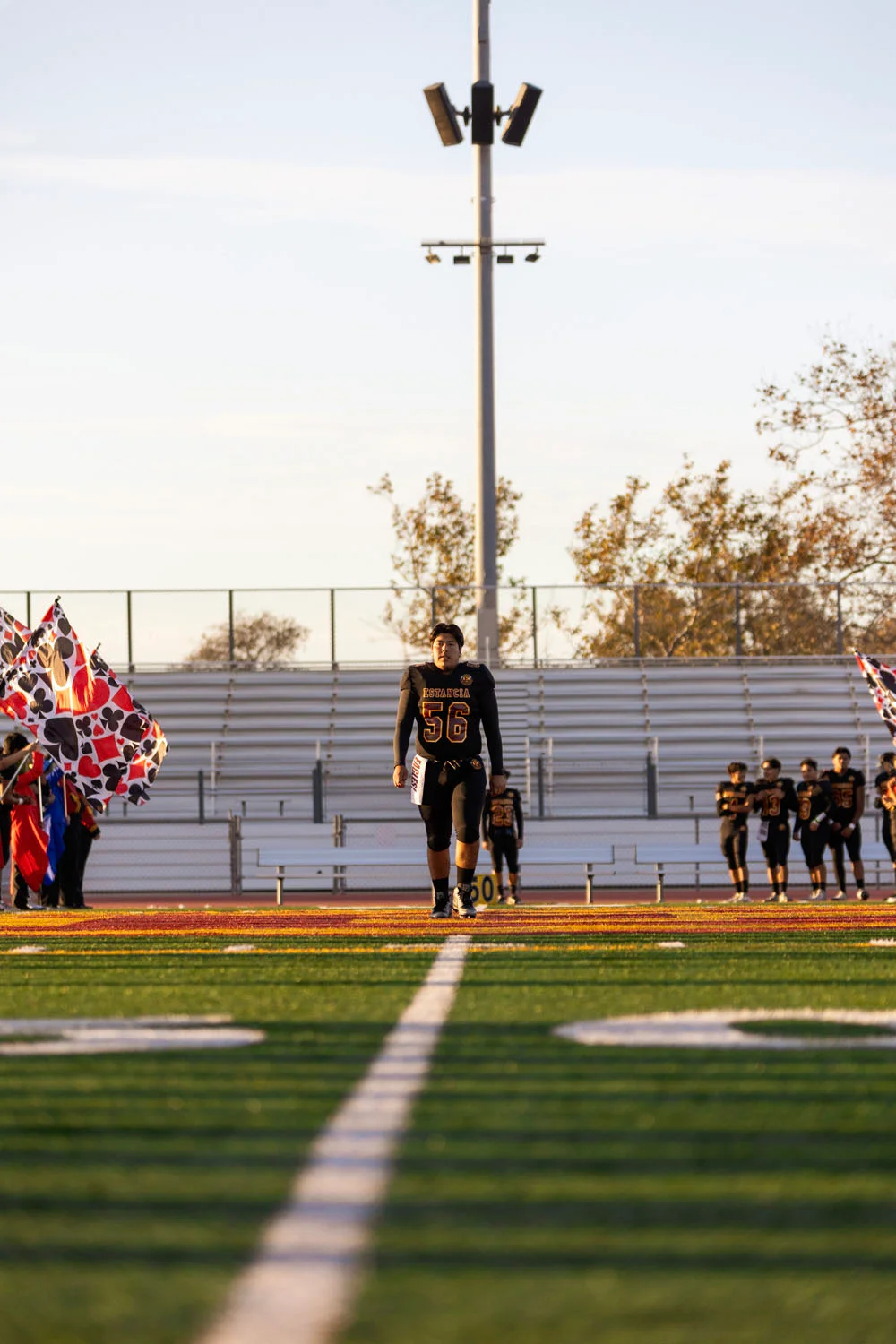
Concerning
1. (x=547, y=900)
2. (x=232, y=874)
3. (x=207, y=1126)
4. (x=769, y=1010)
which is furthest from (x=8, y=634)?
(x=207, y=1126)

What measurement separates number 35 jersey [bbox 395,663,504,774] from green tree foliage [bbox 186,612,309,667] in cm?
2343

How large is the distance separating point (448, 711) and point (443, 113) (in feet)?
75.7

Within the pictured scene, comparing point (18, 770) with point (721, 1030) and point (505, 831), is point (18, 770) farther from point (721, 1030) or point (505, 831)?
point (721, 1030)

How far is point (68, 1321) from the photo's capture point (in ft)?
7.47

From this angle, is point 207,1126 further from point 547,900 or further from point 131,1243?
point 547,900

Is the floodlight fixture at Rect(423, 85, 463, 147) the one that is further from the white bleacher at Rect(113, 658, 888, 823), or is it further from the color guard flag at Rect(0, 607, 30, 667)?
the color guard flag at Rect(0, 607, 30, 667)

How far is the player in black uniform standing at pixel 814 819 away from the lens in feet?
70.1

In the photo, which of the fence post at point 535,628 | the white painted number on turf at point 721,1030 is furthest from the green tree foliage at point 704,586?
the white painted number on turf at point 721,1030

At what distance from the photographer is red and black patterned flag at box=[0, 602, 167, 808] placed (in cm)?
1557

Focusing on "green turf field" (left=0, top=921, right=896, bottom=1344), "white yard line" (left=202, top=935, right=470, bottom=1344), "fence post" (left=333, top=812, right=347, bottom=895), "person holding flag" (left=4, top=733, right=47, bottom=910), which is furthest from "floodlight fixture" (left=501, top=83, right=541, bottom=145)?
"white yard line" (left=202, top=935, right=470, bottom=1344)

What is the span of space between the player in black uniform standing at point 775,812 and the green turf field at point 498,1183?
15.7 meters

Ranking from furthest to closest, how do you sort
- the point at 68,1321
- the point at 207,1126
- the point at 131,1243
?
the point at 207,1126 → the point at 131,1243 → the point at 68,1321

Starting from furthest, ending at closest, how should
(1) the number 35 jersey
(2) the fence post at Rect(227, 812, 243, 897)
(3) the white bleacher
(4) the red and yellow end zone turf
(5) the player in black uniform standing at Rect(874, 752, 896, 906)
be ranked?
(3) the white bleacher → (2) the fence post at Rect(227, 812, 243, 897) → (5) the player in black uniform standing at Rect(874, 752, 896, 906) → (1) the number 35 jersey → (4) the red and yellow end zone turf

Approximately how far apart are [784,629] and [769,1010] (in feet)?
106
